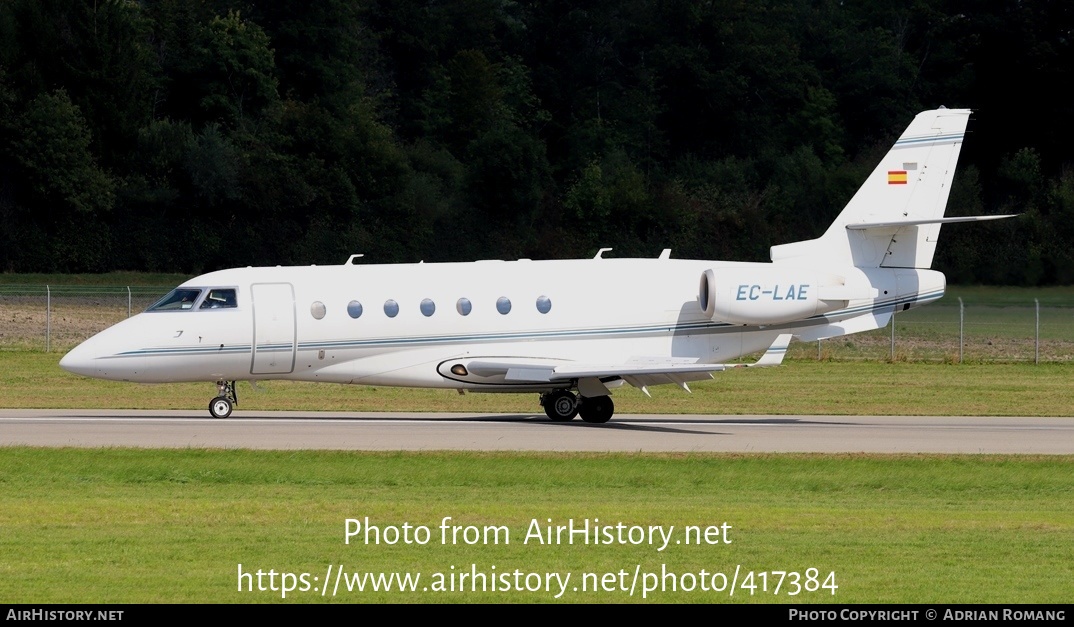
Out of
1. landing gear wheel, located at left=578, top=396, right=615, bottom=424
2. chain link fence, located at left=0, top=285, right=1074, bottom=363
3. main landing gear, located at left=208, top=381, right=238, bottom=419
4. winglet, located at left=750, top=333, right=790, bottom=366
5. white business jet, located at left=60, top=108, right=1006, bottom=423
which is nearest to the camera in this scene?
white business jet, located at left=60, top=108, right=1006, bottom=423

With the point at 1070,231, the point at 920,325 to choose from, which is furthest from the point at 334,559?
the point at 1070,231

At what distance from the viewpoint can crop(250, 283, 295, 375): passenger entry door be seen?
25.6 metres

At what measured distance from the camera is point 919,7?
8100cm

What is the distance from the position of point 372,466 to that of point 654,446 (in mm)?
4996

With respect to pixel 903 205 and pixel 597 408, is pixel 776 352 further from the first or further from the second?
pixel 903 205

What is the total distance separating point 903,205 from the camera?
2811 centimetres

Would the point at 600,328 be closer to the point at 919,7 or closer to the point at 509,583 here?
the point at 509,583

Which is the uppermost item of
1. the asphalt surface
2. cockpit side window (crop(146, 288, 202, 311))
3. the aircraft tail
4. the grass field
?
the aircraft tail

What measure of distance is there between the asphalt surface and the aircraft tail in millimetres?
3022

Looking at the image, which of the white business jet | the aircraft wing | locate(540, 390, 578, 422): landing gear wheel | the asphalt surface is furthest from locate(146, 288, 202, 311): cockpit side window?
locate(540, 390, 578, 422): landing gear wheel

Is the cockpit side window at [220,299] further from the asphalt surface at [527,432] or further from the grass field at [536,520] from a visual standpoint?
the grass field at [536,520]

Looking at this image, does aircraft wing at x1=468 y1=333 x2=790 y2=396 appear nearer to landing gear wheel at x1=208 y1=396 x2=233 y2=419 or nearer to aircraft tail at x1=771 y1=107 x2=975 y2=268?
aircraft tail at x1=771 y1=107 x2=975 y2=268

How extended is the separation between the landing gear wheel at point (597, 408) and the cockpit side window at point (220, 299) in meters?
6.25

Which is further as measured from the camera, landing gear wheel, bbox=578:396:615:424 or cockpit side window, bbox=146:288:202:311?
landing gear wheel, bbox=578:396:615:424
